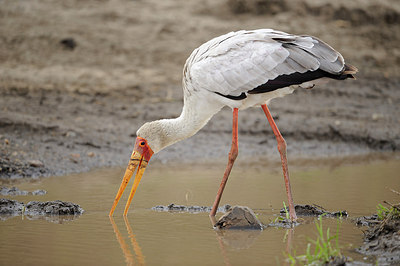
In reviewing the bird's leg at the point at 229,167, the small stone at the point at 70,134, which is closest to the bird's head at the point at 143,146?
the bird's leg at the point at 229,167

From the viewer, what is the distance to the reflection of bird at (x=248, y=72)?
5.48 meters

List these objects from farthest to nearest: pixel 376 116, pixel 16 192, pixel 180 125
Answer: pixel 376 116 < pixel 16 192 < pixel 180 125

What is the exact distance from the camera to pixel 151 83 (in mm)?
11289

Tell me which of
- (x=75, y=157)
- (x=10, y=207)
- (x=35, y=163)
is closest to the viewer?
(x=10, y=207)

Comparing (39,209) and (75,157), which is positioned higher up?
(39,209)

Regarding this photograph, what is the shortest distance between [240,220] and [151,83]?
6334mm

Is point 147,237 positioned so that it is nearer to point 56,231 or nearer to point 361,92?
point 56,231

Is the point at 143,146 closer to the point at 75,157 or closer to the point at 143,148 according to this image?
the point at 143,148

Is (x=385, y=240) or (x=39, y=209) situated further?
(x=39, y=209)

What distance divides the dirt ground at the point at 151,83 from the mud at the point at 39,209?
5.80 feet

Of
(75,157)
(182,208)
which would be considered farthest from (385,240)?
(75,157)

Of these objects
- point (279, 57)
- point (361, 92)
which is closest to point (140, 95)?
point (361, 92)

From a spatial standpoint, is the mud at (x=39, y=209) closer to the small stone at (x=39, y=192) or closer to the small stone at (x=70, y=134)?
the small stone at (x=39, y=192)

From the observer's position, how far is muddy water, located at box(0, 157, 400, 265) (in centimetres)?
445
